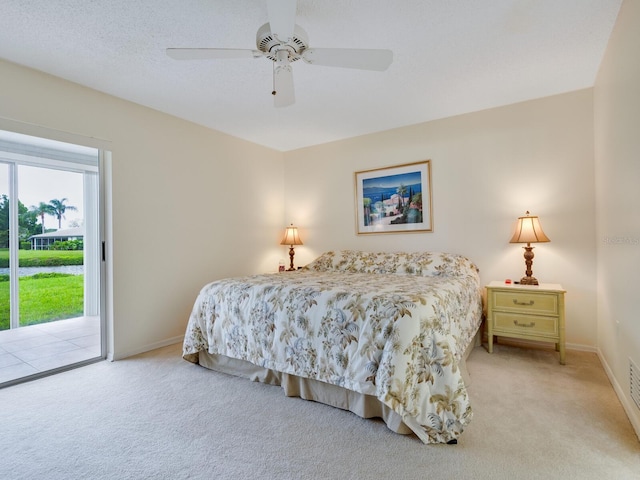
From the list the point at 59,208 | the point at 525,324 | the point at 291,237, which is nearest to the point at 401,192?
the point at 291,237

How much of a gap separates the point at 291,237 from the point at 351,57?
2887mm

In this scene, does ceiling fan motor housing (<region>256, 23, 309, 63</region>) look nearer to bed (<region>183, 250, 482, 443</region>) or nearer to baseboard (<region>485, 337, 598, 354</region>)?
bed (<region>183, 250, 482, 443</region>)

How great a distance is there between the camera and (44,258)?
2697mm

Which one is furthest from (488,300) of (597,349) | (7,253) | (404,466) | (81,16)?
(7,253)

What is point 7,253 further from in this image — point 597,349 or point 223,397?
point 597,349

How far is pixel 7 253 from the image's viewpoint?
2475mm

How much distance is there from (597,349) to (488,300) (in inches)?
39.9

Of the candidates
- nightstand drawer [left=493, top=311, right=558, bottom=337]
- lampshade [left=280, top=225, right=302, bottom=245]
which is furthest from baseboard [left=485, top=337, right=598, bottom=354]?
lampshade [left=280, top=225, right=302, bottom=245]

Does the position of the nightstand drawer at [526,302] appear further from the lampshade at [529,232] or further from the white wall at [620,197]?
the lampshade at [529,232]

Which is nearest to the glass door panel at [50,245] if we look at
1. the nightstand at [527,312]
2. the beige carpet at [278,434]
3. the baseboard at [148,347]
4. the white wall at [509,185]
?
the baseboard at [148,347]

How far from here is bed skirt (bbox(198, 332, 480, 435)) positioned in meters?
1.82

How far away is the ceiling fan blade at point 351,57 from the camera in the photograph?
5.91 ft

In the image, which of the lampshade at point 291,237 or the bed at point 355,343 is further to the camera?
the lampshade at point 291,237

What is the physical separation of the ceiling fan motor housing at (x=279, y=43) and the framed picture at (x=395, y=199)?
226 cm
